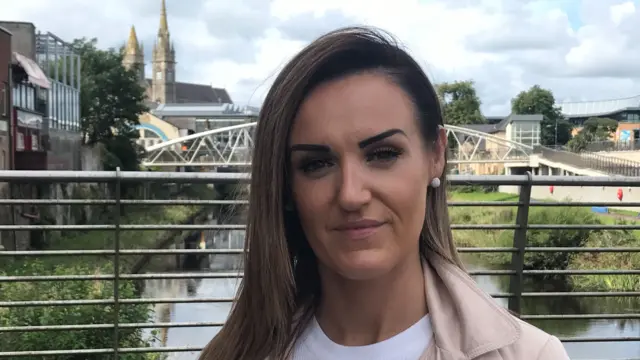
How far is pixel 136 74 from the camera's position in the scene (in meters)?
39.7

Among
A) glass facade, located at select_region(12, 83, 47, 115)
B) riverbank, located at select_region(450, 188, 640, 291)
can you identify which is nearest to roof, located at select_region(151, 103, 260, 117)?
glass facade, located at select_region(12, 83, 47, 115)

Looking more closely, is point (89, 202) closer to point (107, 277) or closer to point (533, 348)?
point (107, 277)

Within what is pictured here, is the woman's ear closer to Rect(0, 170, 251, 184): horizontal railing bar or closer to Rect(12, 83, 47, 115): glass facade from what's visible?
Rect(0, 170, 251, 184): horizontal railing bar

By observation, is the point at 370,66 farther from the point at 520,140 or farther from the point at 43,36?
the point at 520,140

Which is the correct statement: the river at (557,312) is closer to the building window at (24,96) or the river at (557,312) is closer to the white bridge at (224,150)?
→ the building window at (24,96)

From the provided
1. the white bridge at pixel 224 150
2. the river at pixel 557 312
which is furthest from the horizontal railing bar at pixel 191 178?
the white bridge at pixel 224 150

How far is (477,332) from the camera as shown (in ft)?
3.72

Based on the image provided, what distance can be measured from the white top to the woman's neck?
0.02 metres

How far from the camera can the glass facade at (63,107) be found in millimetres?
27625

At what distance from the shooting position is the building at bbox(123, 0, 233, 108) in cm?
10925

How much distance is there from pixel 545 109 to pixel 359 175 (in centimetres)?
7489

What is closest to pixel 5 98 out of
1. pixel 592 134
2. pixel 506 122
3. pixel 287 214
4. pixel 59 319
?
pixel 59 319

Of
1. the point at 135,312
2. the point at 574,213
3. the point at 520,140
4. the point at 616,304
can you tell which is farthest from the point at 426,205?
the point at 520,140

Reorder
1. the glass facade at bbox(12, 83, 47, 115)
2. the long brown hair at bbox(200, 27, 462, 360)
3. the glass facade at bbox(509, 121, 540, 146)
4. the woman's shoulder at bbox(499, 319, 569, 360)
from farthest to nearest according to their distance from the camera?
the glass facade at bbox(509, 121, 540, 146) < the glass facade at bbox(12, 83, 47, 115) < the long brown hair at bbox(200, 27, 462, 360) < the woman's shoulder at bbox(499, 319, 569, 360)
